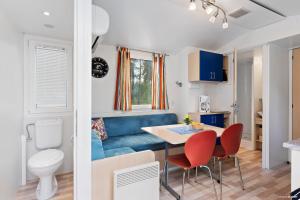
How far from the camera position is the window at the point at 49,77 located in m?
2.63

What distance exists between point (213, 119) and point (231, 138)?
1.50 metres

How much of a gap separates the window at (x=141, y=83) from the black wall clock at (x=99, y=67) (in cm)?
59

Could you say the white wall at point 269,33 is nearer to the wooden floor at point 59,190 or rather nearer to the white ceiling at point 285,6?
the white ceiling at point 285,6

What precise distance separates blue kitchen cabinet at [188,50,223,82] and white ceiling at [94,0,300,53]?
299mm

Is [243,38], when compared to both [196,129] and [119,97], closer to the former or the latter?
[196,129]

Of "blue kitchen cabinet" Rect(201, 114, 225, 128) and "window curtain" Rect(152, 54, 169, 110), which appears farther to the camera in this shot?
"window curtain" Rect(152, 54, 169, 110)

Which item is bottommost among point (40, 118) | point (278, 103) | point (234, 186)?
point (234, 186)

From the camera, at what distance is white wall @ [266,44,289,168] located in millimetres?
3061

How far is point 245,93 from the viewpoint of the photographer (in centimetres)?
457

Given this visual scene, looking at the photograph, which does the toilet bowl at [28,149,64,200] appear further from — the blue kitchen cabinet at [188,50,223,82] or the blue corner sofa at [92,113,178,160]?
the blue kitchen cabinet at [188,50,223,82]

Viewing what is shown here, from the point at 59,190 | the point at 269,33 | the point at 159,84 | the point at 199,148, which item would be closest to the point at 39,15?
the point at 59,190

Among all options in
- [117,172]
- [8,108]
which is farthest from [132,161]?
[8,108]

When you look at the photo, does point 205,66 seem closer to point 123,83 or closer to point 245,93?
point 245,93

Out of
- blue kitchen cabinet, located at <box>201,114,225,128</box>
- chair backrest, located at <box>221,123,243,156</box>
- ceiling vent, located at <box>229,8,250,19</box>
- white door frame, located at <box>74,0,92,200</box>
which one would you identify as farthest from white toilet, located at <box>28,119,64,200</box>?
ceiling vent, located at <box>229,8,250,19</box>
